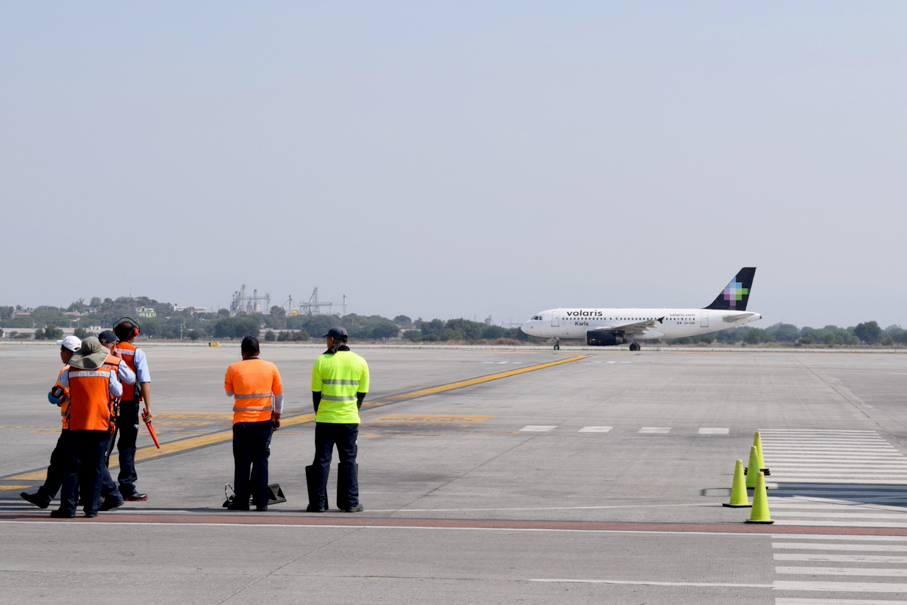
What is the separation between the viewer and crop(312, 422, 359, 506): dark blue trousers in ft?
39.6

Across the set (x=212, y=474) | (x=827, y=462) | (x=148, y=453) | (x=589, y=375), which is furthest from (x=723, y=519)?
(x=589, y=375)

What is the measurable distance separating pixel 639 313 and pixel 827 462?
72457mm

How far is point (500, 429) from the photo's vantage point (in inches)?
873

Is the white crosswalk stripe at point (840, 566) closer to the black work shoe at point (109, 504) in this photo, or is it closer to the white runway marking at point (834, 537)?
the white runway marking at point (834, 537)

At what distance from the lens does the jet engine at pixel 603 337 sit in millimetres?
87688

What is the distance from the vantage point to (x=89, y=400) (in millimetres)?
11797

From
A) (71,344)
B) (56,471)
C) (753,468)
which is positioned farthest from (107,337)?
(753,468)

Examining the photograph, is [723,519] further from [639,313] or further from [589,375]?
[639,313]

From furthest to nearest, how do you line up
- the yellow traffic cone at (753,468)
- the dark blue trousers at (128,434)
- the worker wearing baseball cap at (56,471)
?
the yellow traffic cone at (753,468)
the dark blue trousers at (128,434)
the worker wearing baseball cap at (56,471)

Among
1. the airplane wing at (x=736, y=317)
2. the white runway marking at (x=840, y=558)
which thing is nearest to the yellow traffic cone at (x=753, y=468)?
the white runway marking at (x=840, y=558)

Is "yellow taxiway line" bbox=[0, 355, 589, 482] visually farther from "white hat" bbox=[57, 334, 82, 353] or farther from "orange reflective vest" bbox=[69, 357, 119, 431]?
"orange reflective vest" bbox=[69, 357, 119, 431]

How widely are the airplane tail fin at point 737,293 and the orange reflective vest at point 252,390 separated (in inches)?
3200

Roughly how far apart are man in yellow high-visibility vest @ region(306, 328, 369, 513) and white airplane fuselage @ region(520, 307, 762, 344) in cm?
7649

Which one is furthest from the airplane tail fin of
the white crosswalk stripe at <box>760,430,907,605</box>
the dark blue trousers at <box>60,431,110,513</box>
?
the dark blue trousers at <box>60,431,110,513</box>
